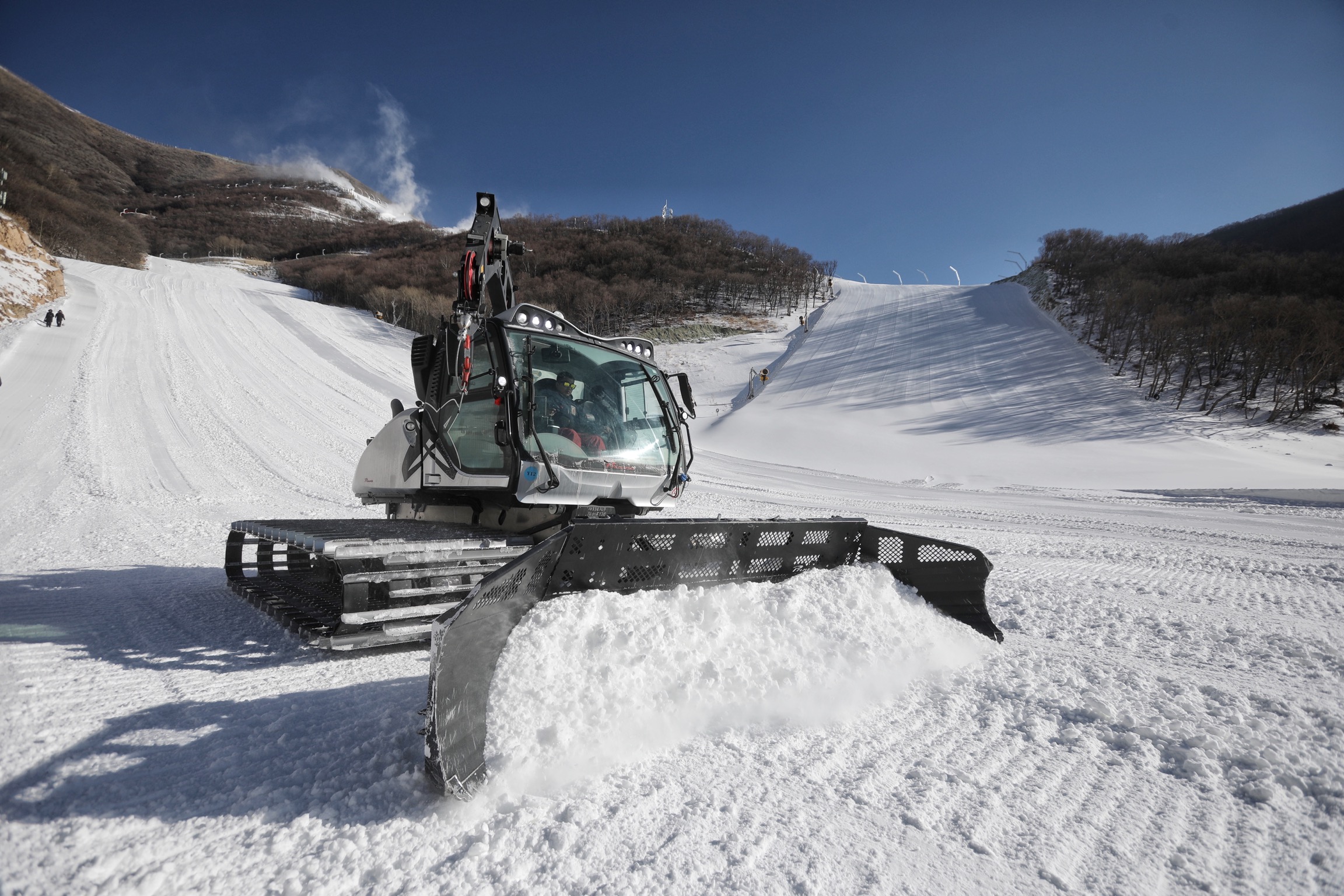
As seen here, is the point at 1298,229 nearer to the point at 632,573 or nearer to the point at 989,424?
the point at 989,424

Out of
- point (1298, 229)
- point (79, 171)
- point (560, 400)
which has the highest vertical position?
point (79, 171)

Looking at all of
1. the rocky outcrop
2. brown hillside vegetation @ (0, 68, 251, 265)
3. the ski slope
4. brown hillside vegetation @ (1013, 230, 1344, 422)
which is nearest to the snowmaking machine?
the ski slope

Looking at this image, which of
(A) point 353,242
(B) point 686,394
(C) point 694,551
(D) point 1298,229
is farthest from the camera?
(A) point 353,242

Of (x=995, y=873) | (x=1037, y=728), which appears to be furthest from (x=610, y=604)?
(x=1037, y=728)

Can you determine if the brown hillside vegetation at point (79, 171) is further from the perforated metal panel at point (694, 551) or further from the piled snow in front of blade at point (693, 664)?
the piled snow in front of blade at point (693, 664)

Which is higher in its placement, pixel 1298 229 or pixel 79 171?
pixel 79 171

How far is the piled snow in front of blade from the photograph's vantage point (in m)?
2.24

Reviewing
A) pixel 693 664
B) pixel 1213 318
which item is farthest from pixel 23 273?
pixel 1213 318

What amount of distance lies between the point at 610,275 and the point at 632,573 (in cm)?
5145

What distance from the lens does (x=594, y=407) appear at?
410 centimetres

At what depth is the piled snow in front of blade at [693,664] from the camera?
2.24 m

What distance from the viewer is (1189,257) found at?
3775 cm

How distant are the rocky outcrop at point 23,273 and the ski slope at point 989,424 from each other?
75.1ft

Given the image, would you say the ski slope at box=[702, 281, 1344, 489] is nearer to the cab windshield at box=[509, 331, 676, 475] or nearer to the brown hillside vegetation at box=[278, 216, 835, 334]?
the cab windshield at box=[509, 331, 676, 475]
